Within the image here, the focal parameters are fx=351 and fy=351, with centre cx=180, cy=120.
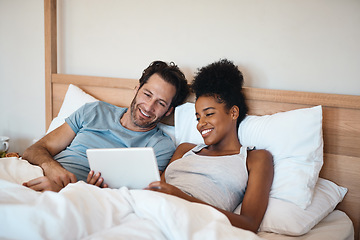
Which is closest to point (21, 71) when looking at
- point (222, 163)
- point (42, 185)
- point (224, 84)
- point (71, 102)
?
point (71, 102)

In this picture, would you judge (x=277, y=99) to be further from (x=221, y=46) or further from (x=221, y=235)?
(x=221, y=235)

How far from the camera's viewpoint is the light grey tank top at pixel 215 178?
4.44 feet

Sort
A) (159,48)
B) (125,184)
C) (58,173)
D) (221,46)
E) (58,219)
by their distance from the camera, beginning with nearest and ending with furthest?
1. (58,219)
2. (125,184)
3. (58,173)
4. (221,46)
5. (159,48)

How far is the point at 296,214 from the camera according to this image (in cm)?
132

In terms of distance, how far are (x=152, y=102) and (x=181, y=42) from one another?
0.44 metres

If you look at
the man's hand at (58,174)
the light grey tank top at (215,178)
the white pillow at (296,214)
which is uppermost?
the light grey tank top at (215,178)

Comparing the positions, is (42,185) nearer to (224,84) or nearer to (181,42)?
(224,84)

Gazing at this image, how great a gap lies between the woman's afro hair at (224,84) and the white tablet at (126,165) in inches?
21.0

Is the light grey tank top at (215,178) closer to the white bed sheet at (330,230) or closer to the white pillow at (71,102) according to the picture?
the white bed sheet at (330,230)

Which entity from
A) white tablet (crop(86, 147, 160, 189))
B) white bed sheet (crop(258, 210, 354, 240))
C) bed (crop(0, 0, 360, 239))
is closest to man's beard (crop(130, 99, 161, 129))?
bed (crop(0, 0, 360, 239))

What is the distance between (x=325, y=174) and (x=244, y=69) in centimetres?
64

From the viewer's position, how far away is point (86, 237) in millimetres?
907

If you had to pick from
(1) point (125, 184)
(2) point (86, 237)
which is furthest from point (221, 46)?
(2) point (86, 237)

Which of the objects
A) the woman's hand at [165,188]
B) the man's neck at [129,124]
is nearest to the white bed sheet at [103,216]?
the woman's hand at [165,188]
